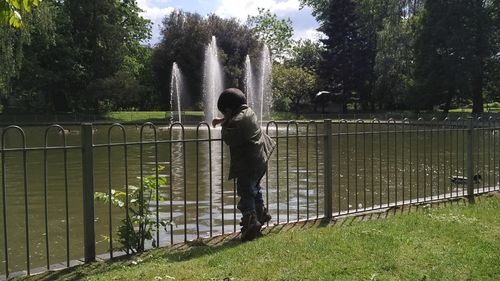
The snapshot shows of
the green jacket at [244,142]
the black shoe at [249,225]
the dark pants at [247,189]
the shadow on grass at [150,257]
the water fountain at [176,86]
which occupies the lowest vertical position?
the shadow on grass at [150,257]

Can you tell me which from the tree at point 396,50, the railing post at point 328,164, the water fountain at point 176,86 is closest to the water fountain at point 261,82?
the water fountain at point 176,86

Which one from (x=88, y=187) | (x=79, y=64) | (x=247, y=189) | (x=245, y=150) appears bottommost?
(x=247, y=189)

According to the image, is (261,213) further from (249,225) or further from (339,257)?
(339,257)

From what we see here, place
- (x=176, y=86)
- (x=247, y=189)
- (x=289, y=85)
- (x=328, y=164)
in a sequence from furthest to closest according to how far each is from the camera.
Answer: (x=289, y=85) < (x=176, y=86) < (x=328, y=164) < (x=247, y=189)

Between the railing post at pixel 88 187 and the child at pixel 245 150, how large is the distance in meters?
1.40

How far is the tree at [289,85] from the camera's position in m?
58.2

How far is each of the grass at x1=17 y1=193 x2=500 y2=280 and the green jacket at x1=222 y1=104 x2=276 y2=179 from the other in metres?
0.84

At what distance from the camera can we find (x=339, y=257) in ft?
17.7

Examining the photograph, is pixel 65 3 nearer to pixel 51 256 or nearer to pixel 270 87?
pixel 270 87

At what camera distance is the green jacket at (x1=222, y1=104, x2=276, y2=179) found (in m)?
6.05

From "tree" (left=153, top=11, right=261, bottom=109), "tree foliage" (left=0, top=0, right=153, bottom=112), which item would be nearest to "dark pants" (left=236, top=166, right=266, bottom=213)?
"tree foliage" (left=0, top=0, right=153, bottom=112)

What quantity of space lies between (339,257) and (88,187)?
2.66 m

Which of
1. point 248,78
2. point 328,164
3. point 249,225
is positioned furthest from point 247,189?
point 248,78

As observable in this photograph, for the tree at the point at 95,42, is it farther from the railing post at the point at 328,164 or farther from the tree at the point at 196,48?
the railing post at the point at 328,164
